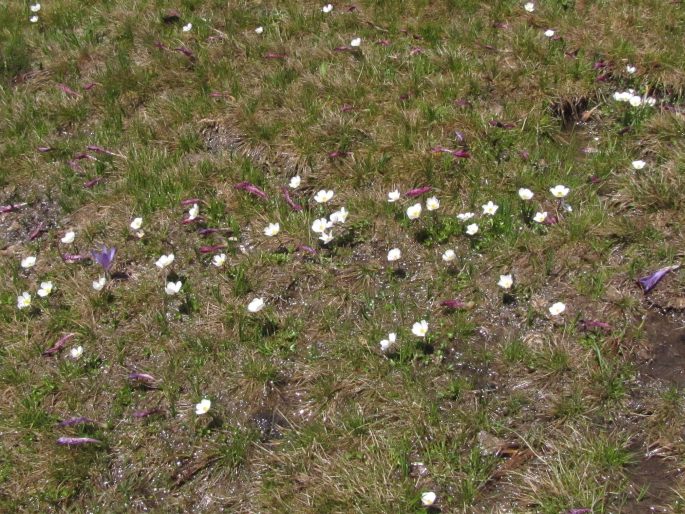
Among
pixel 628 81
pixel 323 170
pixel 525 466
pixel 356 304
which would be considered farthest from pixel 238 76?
pixel 525 466

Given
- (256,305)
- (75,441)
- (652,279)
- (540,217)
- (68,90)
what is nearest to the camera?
(75,441)

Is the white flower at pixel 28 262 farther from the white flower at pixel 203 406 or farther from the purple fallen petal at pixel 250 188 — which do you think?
the white flower at pixel 203 406

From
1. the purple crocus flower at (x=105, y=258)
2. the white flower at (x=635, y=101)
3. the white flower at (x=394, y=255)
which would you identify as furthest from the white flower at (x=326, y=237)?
the white flower at (x=635, y=101)

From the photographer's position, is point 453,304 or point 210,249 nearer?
point 453,304

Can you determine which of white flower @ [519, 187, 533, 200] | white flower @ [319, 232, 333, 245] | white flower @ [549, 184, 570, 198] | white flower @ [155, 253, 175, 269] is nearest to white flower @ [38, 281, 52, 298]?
white flower @ [155, 253, 175, 269]

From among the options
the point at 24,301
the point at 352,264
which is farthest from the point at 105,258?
the point at 352,264

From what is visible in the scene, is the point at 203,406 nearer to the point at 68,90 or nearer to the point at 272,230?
the point at 272,230

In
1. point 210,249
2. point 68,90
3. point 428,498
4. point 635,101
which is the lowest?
point 428,498

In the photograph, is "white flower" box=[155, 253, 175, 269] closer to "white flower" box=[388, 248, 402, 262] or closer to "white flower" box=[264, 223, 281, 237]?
"white flower" box=[264, 223, 281, 237]
